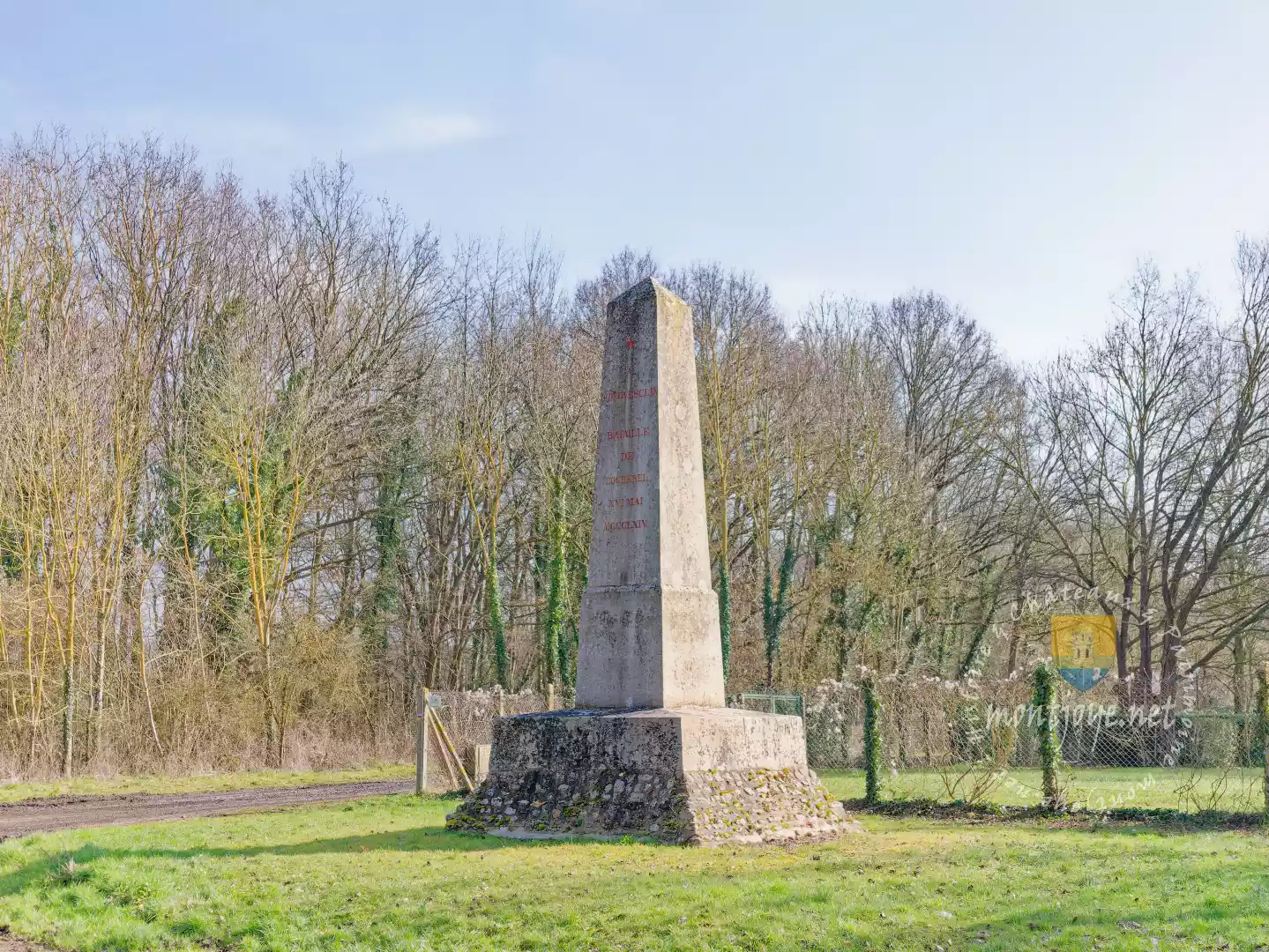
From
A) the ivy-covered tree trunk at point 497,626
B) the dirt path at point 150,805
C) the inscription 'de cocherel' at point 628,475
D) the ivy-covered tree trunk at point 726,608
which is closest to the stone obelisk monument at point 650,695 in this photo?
the inscription 'de cocherel' at point 628,475

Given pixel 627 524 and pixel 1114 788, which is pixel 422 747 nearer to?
pixel 627 524

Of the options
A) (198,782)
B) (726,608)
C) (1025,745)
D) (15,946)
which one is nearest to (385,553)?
(726,608)

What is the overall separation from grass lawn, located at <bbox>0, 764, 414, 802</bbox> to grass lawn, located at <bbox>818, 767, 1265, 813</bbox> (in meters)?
8.73

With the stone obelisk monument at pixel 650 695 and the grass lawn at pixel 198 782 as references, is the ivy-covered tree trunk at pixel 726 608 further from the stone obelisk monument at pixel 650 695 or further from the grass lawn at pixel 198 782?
the stone obelisk monument at pixel 650 695

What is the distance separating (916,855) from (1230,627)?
21.2m

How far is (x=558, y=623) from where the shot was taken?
29.5 metres

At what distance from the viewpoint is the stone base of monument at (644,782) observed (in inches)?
417

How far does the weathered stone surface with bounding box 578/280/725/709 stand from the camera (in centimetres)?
1156

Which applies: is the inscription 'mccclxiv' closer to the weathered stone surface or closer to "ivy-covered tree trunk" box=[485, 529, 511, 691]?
the weathered stone surface

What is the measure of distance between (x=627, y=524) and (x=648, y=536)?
26cm

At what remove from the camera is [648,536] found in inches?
461

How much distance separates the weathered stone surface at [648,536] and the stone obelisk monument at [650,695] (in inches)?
0.6

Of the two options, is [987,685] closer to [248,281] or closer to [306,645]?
[306,645]

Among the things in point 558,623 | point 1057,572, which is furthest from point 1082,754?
point 558,623
